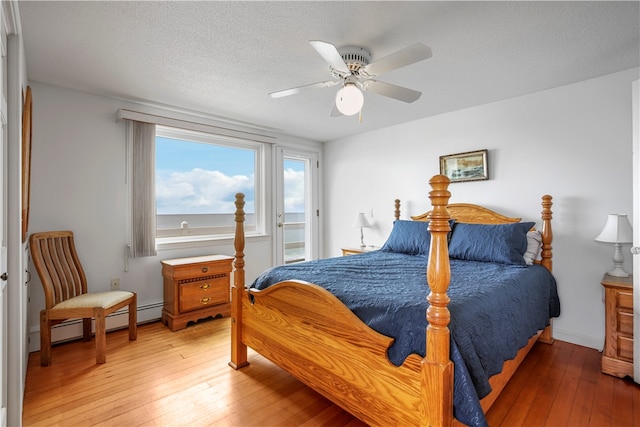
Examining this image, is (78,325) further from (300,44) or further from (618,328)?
(618,328)

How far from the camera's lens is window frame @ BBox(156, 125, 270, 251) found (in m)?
3.52

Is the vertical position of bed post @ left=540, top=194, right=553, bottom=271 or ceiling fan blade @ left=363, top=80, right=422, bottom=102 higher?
ceiling fan blade @ left=363, top=80, right=422, bottom=102

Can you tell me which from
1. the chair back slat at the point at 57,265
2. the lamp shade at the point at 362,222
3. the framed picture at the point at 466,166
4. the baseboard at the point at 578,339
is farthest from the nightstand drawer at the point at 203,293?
the baseboard at the point at 578,339

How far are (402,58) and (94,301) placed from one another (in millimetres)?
2841

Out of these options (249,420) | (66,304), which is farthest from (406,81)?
(66,304)

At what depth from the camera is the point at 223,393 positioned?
80.7 inches

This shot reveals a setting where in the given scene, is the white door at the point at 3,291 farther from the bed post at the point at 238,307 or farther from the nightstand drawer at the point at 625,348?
the nightstand drawer at the point at 625,348

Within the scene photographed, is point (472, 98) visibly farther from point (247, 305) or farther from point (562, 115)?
point (247, 305)

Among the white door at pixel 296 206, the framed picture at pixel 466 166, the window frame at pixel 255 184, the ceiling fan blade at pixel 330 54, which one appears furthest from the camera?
the white door at pixel 296 206

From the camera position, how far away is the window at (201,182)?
11.7 feet

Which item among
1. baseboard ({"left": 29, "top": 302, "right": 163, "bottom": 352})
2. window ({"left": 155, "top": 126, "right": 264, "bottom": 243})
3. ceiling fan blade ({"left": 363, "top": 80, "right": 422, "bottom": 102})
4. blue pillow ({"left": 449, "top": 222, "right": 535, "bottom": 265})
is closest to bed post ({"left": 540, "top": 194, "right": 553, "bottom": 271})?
blue pillow ({"left": 449, "top": 222, "right": 535, "bottom": 265})

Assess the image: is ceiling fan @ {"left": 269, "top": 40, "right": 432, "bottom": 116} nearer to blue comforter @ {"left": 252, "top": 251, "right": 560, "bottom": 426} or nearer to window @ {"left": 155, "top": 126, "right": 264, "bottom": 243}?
blue comforter @ {"left": 252, "top": 251, "right": 560, "bottom": 426}

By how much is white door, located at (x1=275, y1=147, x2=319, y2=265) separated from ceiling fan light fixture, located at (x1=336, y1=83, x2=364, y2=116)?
2481 millimetres

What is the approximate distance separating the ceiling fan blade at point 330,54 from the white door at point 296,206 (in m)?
2.60
